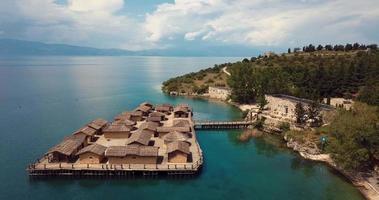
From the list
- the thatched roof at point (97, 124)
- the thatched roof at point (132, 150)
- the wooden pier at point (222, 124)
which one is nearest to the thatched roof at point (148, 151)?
the thatched roof at point (132, 150)

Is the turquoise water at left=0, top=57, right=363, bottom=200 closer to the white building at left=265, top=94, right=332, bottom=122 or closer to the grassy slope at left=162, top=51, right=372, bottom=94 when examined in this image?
the white building at left=265, top=94, right=332, bottom=122

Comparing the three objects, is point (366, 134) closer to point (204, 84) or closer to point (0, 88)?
point (204, 84)

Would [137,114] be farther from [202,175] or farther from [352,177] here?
[352,177]

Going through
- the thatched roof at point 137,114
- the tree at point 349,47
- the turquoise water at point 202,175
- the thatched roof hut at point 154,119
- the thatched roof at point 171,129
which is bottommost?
the turquoise water at point 202,175

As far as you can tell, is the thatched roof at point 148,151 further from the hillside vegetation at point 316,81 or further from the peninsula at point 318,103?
the hillside vegetation at point 316,81

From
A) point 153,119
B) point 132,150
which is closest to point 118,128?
point 153,119

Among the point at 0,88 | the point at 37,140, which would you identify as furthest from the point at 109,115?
the point at 0,88

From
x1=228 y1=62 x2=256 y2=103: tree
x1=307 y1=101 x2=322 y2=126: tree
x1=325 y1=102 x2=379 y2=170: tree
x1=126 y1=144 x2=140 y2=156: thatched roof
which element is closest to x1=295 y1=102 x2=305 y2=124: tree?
x1=307 y1=101 x2=322 y2=126: tree
